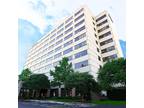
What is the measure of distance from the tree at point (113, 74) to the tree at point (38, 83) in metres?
0.70

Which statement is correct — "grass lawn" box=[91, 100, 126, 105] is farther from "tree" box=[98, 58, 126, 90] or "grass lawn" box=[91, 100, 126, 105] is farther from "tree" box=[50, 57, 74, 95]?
"tree" box=[50, 57, 74, 95]

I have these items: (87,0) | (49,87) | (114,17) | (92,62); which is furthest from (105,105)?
(87,0)

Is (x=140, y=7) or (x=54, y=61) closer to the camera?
(x=140, y=7)

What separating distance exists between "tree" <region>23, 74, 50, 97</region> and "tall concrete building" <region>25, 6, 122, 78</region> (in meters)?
0.08

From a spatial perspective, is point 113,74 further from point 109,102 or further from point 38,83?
point 38,83

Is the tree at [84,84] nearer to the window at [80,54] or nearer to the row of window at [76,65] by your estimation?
the row of window at [76,65]

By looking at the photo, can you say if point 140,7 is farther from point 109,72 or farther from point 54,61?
point 54,61

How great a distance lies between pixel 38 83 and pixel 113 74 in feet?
3.15

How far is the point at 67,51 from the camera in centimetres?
367

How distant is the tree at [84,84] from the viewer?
3.39m

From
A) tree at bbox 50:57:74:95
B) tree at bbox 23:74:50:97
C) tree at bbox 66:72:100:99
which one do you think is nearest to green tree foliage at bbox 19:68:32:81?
tree at bbox 23:74:50:97

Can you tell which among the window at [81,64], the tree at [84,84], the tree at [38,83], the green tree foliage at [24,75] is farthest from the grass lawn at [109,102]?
the green tree foliage at [24,75]

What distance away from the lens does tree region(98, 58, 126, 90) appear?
131 inches
